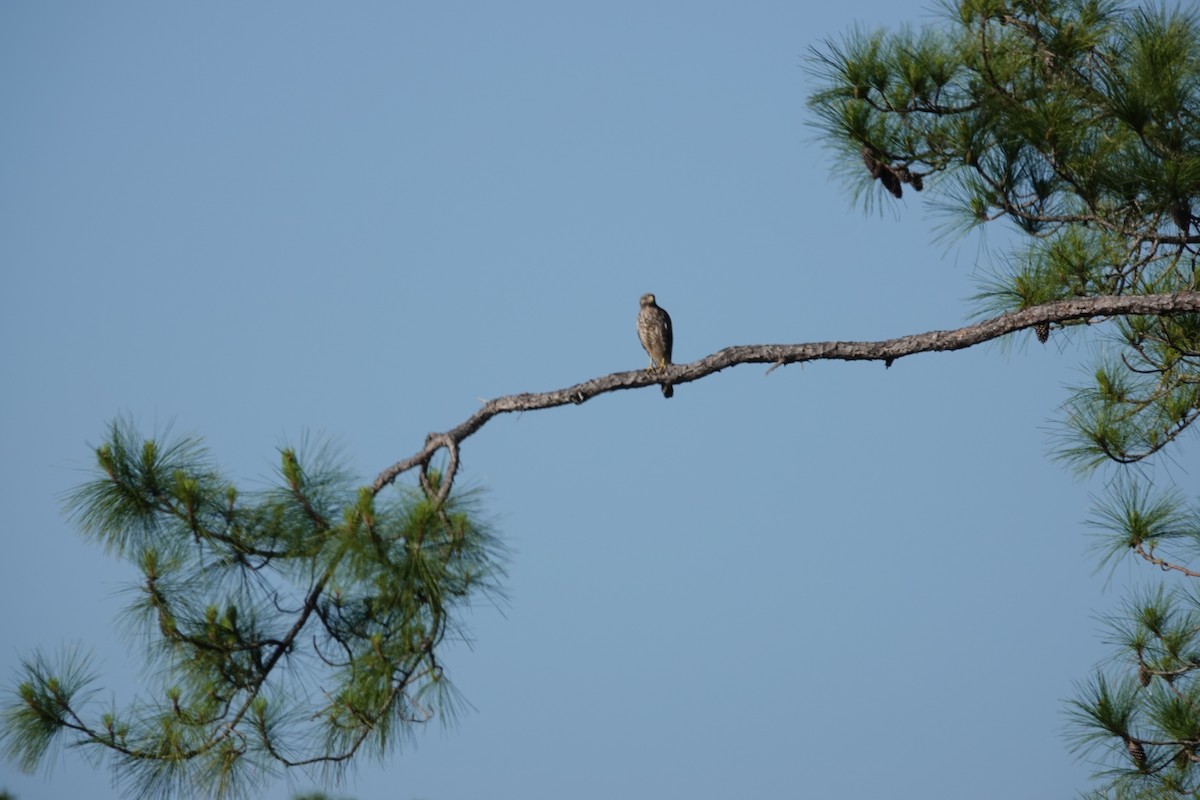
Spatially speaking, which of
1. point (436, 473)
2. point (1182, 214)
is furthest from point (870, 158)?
point (436, 473)

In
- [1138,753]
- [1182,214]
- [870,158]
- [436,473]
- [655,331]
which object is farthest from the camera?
[655,331]

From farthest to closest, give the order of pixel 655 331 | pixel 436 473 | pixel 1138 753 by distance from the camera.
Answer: pixel 655 331 → pixel 1138 753 → pixel 436 473

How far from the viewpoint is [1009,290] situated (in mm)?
5090

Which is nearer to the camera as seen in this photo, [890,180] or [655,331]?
[890,180]

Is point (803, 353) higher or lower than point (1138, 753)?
higher

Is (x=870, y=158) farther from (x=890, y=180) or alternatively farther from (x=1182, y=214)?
(x=1182, y=214)

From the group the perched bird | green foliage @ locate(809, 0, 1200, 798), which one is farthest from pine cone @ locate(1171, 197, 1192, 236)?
the perched bird

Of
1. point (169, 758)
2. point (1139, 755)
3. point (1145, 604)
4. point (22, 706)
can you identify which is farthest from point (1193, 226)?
point (22, 706)

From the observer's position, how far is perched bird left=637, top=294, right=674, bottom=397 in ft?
24.1

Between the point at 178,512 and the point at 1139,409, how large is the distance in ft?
10.5

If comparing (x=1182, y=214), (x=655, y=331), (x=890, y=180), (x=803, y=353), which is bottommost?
(x=803, y=353)

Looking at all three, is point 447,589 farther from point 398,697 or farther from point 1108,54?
point 1108,54

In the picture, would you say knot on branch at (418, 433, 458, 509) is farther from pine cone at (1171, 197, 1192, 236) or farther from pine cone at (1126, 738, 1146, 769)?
pine cone at (1126, 738, 1146, 769)

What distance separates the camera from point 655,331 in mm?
7355
